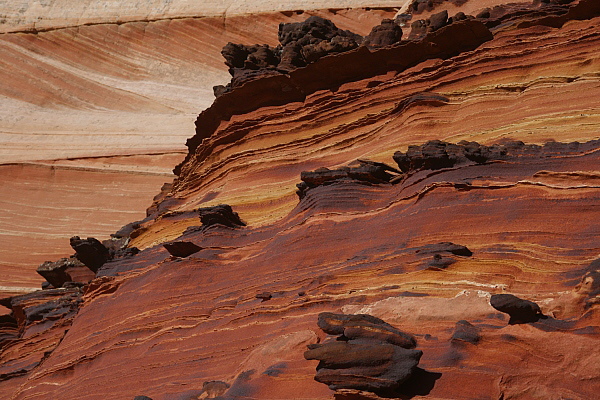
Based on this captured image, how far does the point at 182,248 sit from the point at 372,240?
10.3 ft

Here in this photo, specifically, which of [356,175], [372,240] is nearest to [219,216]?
[356,175]

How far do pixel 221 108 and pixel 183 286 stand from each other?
4.74m

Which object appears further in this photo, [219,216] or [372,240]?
[219,216]

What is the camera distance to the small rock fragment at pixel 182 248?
10812mm

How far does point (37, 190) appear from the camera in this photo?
1998 cm

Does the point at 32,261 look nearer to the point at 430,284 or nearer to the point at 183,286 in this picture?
the point at 183,286

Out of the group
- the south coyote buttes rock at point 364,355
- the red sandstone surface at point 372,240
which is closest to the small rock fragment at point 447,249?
the red sandstone surface at point 372,240

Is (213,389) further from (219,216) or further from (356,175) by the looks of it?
(219,216)

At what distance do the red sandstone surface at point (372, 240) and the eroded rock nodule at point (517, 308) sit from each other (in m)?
0.11

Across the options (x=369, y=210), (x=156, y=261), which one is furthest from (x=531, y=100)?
(x=156, y=261)

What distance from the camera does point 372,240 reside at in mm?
8773

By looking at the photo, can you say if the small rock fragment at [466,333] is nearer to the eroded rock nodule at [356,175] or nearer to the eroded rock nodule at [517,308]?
the eroded rock nodule at [517,308]

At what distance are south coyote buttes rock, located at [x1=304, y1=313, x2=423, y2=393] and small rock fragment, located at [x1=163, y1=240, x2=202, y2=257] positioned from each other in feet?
14.0

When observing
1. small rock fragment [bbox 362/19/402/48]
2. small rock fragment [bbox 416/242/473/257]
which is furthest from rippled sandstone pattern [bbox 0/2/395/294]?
small rock fragment [bbox 416/242/473/257]
